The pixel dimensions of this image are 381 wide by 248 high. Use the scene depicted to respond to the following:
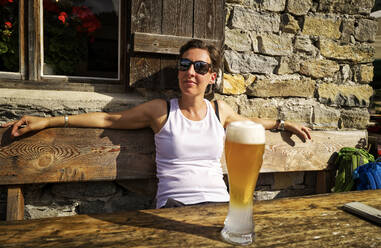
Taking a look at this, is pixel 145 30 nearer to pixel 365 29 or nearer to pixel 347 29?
pixel 347 29

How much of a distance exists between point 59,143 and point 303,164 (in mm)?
1797

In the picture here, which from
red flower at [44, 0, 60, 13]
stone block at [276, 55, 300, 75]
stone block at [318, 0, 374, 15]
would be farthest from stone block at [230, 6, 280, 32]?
red flower at [44, 0, 60, 13]

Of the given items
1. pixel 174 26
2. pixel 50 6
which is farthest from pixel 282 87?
pixel 50 6

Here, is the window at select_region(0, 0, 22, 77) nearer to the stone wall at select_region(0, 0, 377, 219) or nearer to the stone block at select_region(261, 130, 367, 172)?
the stone wall at select_region(0, 0, 377, 219)

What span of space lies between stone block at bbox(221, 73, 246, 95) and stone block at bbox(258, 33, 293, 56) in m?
0.31

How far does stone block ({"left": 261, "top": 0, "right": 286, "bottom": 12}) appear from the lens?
226cm

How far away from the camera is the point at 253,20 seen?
224 centimetres

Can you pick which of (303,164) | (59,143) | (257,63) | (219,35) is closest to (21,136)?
(59,143)

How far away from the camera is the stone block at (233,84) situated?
2207mm

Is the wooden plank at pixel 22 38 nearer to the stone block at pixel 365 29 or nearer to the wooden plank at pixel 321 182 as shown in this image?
the wooden plank at pixel 321 182

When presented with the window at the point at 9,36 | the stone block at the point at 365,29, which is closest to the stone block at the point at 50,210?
the window at the point at 9,36

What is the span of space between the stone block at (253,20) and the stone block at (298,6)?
0.14 m

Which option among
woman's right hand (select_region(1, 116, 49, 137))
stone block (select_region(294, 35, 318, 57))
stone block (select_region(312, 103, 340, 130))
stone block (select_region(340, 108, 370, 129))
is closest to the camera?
woman's right hand (select_region(1, 116, 49, 137))

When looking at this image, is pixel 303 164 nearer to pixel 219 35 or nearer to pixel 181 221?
pixel 219 35
